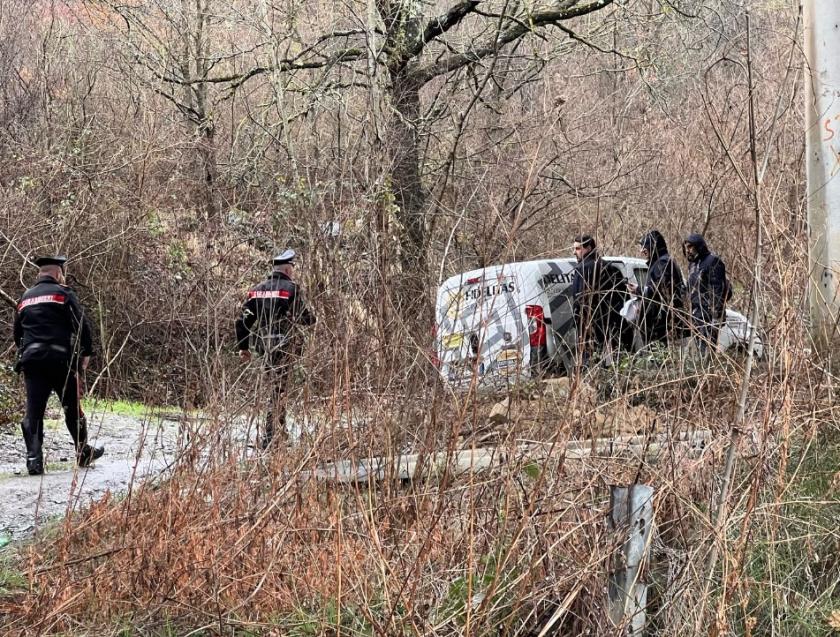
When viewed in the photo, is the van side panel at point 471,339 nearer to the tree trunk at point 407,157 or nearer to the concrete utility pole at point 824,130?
the concrete utility pole at point 824,130

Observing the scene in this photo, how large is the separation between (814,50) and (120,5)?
12748 millimetres

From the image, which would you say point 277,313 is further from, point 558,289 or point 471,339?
point 471,339

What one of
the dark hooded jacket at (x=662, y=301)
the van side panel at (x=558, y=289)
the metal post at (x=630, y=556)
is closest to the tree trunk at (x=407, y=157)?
the van side panel at (x=558, y=289)

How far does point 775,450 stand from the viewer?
13.8 feet

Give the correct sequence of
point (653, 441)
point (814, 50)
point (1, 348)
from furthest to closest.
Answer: point (1, 348), point (814, 50), point (653, 441)

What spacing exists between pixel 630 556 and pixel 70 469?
691cm

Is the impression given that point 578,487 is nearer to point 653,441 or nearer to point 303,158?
point 653,441

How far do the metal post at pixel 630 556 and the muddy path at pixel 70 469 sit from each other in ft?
6.75

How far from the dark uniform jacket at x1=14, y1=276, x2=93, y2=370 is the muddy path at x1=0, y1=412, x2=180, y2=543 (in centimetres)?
75

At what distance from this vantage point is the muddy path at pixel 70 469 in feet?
17.8

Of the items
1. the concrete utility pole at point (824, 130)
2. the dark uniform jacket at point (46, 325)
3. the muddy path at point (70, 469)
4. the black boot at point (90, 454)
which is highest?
the concrete utility pole at point (824, 130)

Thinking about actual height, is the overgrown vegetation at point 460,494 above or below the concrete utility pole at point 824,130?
below

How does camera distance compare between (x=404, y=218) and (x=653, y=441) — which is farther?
(x=404, y=218)

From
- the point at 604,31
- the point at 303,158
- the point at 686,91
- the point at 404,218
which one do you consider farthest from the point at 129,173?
the point at 686,91
